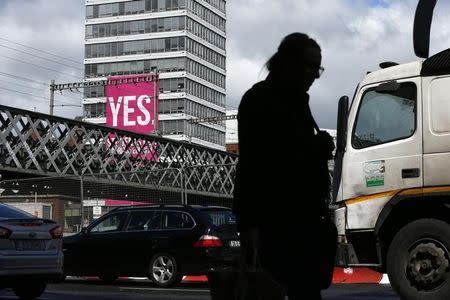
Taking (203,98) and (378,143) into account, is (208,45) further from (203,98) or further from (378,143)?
(378,143)

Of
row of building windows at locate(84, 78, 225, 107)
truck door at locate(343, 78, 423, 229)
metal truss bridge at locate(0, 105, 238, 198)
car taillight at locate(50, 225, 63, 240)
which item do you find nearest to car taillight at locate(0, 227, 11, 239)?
car taillight at locate(50, 225, 63, 240)

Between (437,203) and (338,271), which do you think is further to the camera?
(338,271)

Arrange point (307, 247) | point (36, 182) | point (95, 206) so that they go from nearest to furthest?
point (307, 247) → point (95, 206) → point (36, 182)

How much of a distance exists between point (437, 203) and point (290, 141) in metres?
5.34

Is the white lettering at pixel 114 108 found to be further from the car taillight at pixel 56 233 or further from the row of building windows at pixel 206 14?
the car taillight at pixel 56 233

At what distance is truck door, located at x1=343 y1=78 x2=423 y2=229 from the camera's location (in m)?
8.63

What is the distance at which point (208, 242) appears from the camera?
42.9 ft

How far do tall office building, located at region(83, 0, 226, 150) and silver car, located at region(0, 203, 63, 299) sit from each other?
93532 millimetres

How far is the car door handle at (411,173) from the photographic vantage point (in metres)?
8.52

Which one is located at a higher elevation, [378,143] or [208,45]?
[208,45]

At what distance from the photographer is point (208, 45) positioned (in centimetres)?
11288

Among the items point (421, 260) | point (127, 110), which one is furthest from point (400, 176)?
point (127, 110)

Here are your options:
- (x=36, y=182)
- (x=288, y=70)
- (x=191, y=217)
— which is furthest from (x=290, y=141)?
(x=36, y=182)

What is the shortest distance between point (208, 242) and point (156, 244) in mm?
1035
